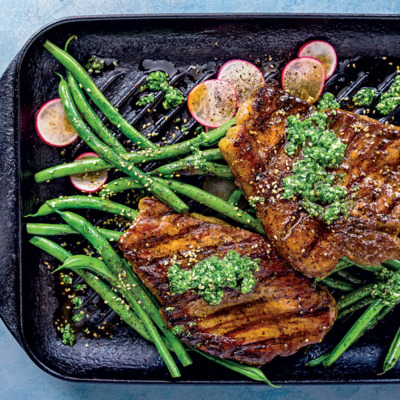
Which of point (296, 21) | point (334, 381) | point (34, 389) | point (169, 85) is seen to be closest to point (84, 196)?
point (169, 85)

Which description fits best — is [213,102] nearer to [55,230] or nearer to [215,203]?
[215,203]

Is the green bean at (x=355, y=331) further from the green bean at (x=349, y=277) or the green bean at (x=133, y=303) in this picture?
the green bean at (x=133, y=303)

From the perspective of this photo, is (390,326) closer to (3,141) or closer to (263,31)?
(263,31)

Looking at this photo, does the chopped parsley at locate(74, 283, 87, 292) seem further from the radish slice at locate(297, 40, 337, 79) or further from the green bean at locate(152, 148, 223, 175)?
the radish slice at locate(297, 40, 337, 79)

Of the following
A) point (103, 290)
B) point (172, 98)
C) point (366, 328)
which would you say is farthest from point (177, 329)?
point (172, 98)

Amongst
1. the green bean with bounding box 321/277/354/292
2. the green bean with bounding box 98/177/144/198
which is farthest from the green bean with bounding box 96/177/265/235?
the green bean with bounding box 321/277/354/292

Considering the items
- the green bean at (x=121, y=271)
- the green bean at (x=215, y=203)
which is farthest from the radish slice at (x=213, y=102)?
the green bean at (x=121, y=271)
